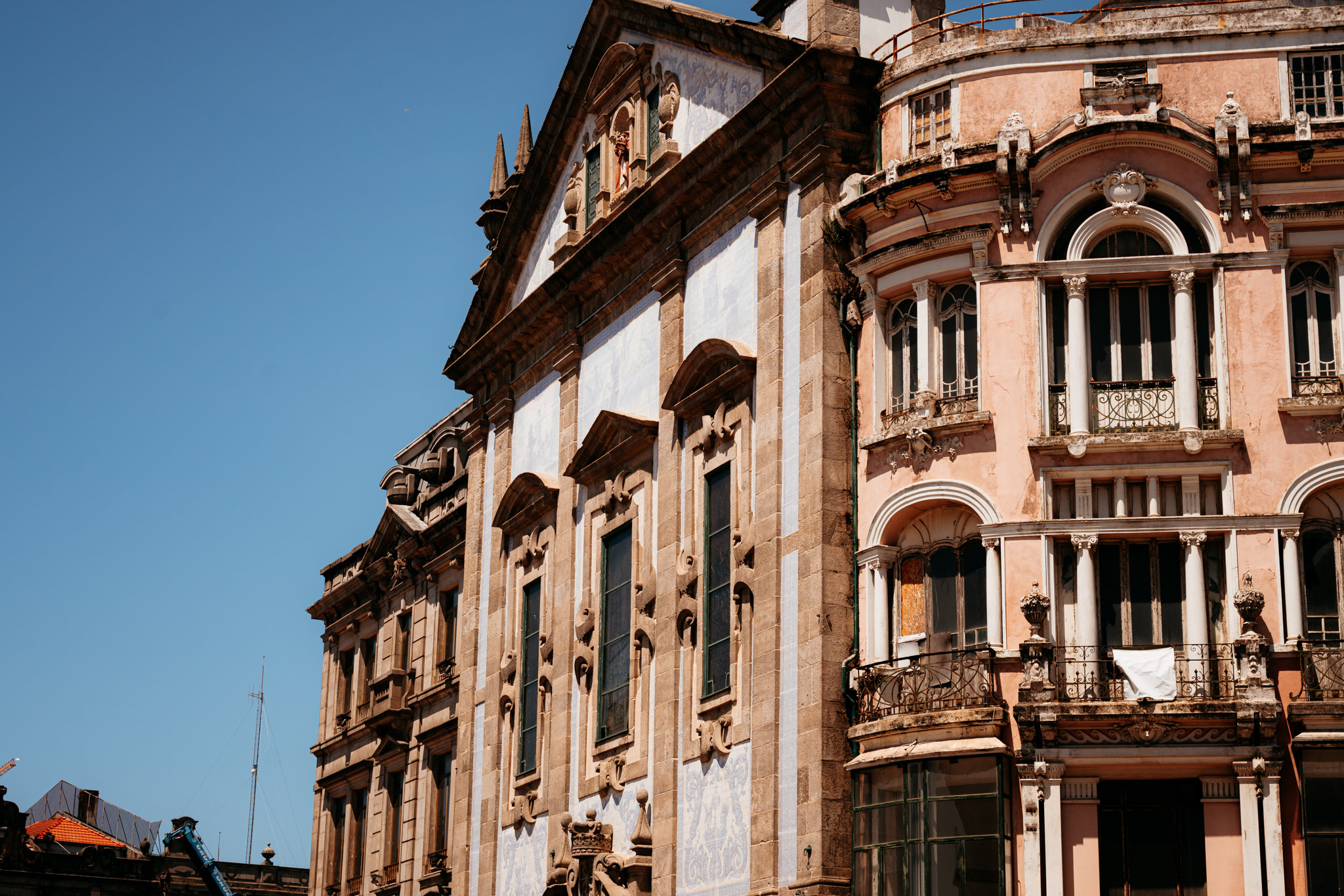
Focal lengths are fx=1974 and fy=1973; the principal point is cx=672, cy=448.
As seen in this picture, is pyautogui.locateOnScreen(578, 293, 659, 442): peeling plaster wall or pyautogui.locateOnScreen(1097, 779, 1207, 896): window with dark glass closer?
pyautogui.locateOnScreen(1097, 779, 1207, 896): window with dark glass

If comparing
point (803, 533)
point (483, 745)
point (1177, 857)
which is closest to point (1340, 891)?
point (1177, 857)

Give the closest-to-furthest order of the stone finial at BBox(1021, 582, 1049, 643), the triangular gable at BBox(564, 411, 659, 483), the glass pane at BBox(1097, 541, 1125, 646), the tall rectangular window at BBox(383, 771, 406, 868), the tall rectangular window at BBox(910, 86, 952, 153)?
the stone finial at BBox(1021, 582, 1049, 643)
the glass pane at BBox(1097, 541, 1125, 646)
the tall rectangular window at BBox(910, 86, 952, 153)
the triangular gable at BBox(564, 411, 659, 483)
the tall rectangular window at BBox(383, 771, 406, 868)

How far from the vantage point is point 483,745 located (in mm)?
46750

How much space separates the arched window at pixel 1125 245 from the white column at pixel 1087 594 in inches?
192

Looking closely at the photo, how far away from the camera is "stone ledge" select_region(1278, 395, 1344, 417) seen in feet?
102

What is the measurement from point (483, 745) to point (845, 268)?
1722 centimetres

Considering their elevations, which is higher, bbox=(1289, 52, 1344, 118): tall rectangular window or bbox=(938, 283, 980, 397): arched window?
bbox=(1289, 52, 1344, 118): tall rectangular window

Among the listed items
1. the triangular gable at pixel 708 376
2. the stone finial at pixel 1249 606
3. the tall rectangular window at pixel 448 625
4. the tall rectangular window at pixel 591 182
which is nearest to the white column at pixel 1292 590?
the stone finial at pixel 1249 606

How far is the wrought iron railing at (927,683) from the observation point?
3097 centimetres

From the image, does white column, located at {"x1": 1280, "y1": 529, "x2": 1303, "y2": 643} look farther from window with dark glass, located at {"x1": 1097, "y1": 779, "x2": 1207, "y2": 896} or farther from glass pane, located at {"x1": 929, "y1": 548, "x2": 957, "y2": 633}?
glass pane, located at {"x1": 929, "y1": 548, "x2": 957, "y2": 633}

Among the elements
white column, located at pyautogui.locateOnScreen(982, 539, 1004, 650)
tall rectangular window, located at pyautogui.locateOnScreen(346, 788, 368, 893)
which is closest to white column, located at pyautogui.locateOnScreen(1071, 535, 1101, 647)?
white column, located at pyautogui.locateOnScreen(982, 539, 1004, 650)

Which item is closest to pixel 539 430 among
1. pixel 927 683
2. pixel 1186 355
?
pixel 927 683

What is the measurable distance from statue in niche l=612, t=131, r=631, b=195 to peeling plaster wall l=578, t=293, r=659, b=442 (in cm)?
310

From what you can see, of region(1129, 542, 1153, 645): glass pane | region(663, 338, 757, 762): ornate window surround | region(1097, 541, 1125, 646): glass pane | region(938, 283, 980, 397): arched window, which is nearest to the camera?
region(1129, 542, 1153, 645): glass pane
